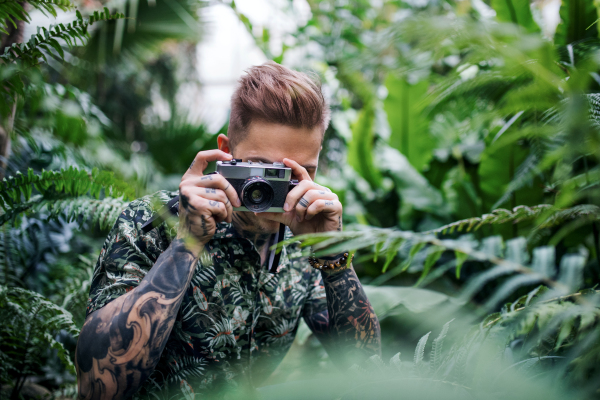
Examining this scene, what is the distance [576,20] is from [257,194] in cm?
135

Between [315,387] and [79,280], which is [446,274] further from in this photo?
[79,280]

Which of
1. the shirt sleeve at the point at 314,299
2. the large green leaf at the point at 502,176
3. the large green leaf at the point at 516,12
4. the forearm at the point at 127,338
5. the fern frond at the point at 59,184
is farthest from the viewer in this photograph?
the large green leaf at the point at 516,12

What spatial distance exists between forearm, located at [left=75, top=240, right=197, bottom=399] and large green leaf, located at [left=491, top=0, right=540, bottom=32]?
1767 millimetres

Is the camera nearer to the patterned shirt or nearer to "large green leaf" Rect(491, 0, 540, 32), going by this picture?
the patterned shirt

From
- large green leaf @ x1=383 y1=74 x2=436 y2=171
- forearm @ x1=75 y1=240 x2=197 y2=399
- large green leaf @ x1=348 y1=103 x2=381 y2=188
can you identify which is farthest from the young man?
large green leaf @ x1=383 y1=74 x2=436 y2=171

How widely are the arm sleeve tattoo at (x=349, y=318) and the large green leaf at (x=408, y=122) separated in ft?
4.98

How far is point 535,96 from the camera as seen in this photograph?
56cm

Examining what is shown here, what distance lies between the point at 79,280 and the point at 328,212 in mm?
1023

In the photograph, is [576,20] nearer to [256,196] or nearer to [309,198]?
[309,198]

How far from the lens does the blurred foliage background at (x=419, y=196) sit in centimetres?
54

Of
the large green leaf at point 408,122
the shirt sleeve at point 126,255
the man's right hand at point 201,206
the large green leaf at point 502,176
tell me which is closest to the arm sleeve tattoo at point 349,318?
the man's right hand at point 201,206

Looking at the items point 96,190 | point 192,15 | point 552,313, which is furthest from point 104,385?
point 192,15

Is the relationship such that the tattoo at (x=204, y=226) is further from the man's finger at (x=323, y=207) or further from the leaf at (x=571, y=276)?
the leaf at (x=571, y=276)

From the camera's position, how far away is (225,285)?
3.37 ft
